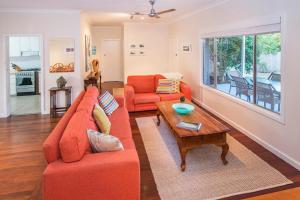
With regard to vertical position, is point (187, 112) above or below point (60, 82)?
below

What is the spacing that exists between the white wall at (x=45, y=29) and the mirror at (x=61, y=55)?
3.5 inches

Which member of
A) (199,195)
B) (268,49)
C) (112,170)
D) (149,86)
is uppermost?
(268,49)

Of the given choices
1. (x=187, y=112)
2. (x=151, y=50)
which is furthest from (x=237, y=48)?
(x=151, y=50)

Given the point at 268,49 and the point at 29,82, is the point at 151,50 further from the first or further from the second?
the point at 268,49

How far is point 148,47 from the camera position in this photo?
929cm

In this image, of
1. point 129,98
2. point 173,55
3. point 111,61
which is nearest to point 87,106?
point 129,98

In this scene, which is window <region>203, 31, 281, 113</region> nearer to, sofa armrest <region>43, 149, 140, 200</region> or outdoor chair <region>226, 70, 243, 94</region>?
outdoor chair <region>226, 70, 243, 94</region>

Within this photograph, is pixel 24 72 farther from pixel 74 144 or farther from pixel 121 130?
pixel 74 144

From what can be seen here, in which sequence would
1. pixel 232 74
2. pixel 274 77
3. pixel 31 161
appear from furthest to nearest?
pixel 232 74 → pixel 274 77 → pixel 31 161

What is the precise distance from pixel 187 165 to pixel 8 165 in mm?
2390

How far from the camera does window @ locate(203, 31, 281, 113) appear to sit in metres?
3.57

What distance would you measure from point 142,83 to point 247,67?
8.88 ft

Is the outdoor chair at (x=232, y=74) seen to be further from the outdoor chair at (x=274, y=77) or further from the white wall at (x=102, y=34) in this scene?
the white wall at (x=102, y=34)

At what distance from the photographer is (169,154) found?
3.46 m
